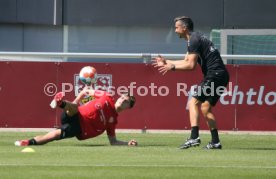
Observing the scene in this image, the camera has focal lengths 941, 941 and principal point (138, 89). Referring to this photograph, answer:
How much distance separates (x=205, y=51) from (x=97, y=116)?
1917 mm

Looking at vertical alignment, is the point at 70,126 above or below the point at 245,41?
below

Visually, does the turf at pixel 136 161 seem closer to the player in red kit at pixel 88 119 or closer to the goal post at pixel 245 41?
the player in red kit at pixel 88 119

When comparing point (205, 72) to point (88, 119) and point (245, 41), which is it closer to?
point (88, 119)

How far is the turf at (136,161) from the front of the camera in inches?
405

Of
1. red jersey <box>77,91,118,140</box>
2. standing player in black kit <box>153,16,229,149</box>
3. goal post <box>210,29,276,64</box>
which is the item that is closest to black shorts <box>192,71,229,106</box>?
standing player in black kit <box>153,16,229,149</box>

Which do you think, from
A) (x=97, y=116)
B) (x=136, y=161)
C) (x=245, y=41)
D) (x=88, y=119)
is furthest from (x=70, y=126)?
(x=245, y=41)

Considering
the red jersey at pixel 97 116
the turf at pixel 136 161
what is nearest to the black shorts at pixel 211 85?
the turf at pixel 136 161

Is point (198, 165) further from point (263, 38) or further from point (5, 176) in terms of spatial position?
point (263, 38)

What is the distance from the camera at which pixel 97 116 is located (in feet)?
47.0

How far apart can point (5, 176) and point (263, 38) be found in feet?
60.6

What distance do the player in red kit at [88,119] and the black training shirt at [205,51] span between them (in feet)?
4.06

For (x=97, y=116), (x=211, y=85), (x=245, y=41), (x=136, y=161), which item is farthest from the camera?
(x=245, y=41)

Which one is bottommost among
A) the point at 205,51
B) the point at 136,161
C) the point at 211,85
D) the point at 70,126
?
the point at 136,161

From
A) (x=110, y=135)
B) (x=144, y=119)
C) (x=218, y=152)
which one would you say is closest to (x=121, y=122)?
(x=144, y=119)
